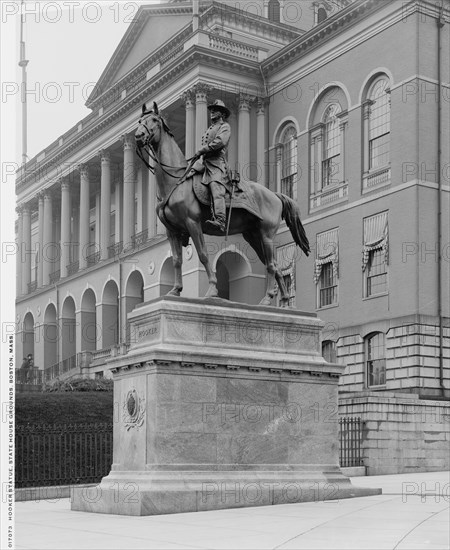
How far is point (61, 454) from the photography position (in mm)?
24266

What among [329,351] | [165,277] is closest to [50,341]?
[165,277]

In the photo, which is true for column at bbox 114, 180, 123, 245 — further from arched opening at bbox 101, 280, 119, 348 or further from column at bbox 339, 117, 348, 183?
Answer: column at bbox 339, 117, 348, 183

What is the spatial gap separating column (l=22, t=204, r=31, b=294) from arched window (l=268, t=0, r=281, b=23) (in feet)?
87.0

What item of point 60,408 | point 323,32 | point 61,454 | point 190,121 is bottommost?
point 61,454

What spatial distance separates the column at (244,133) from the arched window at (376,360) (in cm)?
1353

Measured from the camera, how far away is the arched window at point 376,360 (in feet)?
146

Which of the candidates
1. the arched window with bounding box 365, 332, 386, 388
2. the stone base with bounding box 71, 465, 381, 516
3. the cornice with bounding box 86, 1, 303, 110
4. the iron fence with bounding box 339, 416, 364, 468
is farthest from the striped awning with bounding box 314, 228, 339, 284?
the stone base with bounding box 71, 465, 381, 516

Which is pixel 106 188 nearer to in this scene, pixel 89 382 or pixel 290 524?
pixel 89 382

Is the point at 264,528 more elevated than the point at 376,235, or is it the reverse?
the point at 376,235

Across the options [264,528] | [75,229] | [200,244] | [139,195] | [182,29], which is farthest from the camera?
[75,229]

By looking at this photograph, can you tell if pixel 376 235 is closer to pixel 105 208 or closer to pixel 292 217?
pixel 105 208

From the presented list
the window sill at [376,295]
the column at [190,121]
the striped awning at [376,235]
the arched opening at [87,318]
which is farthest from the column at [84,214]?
the window sill at [376,295]

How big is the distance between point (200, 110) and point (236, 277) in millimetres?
9274

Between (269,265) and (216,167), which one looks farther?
(269,265)
